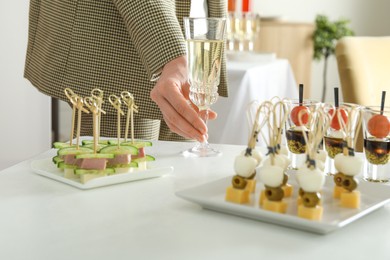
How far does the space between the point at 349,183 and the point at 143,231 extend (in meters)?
0.30

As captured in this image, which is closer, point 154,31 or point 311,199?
point 311,199

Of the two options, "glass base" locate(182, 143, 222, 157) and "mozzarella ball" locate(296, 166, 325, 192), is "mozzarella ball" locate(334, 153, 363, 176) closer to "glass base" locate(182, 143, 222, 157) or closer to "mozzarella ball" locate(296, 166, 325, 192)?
"mozzarella ball" locate(296, 166, 325, 192)

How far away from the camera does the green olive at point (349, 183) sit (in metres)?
1.02

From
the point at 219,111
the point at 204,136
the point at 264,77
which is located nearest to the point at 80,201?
the point at 204,136

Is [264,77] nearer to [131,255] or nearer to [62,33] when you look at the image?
[62,33]

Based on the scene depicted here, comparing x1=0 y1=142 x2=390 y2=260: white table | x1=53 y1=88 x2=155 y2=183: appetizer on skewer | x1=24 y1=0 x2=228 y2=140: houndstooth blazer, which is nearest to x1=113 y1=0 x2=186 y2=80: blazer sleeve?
x1=24 y1=0 x2=228 y2=140: houndstooth blazer

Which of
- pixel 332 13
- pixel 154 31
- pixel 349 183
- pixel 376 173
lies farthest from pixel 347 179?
pixel 332 13

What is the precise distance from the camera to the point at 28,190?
1.13 m

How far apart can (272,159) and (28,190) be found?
378mm

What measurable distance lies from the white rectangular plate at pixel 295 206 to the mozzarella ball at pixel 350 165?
0.04 metres

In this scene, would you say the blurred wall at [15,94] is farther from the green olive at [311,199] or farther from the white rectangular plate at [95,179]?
the green olive at [311,199]

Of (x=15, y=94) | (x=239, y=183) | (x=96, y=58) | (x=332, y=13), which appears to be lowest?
(x=15, y=94)

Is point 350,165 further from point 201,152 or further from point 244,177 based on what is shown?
point 201,152

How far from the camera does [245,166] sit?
1041 mm
